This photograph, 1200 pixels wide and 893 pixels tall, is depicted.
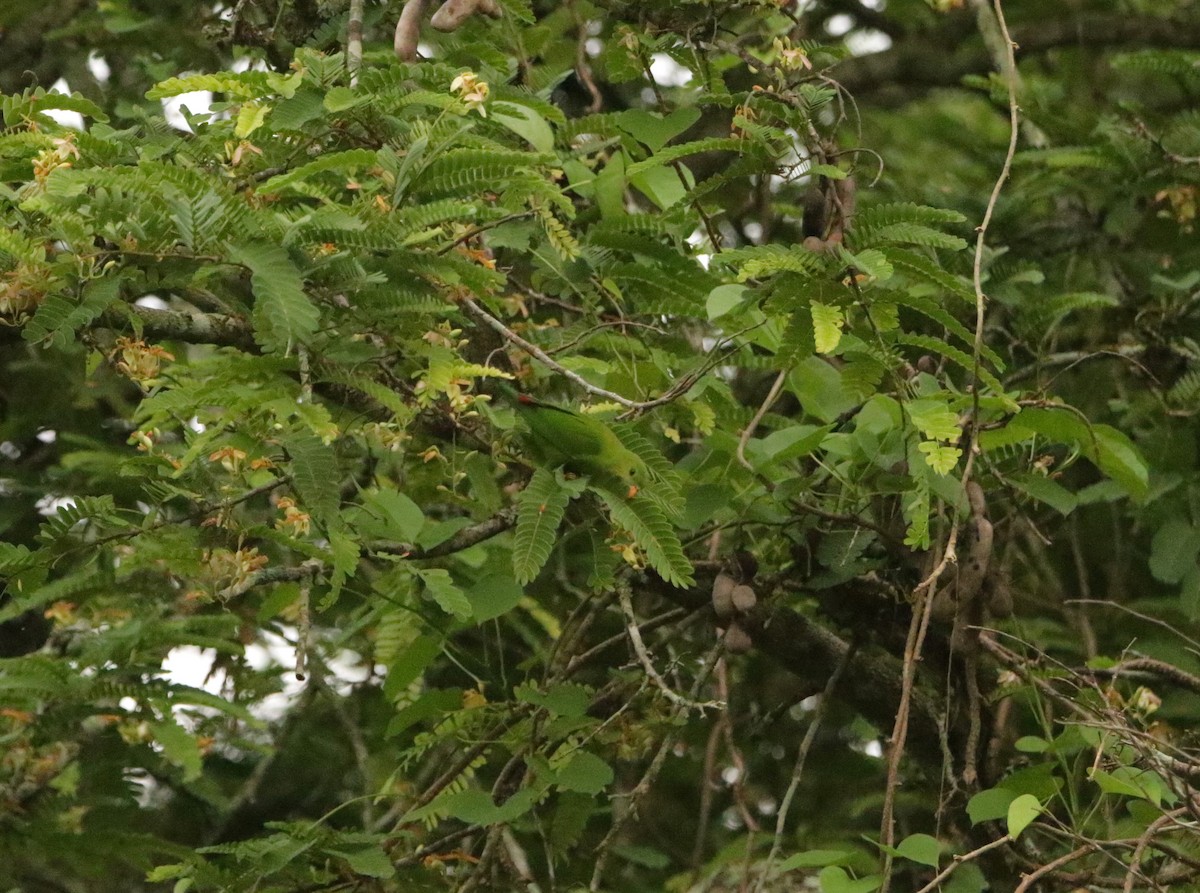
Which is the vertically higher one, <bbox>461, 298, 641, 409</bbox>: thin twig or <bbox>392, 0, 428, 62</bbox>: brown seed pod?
<bbox>392, 0, 428, 62</bbox>: brown seed pod

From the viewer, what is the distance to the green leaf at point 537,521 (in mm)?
2115

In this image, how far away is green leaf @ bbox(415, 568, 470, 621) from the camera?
224cm

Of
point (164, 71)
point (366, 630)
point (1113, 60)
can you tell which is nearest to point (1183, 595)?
point (1113, 60)

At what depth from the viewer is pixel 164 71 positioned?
10.5ft

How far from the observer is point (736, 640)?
2.47m

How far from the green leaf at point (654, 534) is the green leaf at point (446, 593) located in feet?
0.90

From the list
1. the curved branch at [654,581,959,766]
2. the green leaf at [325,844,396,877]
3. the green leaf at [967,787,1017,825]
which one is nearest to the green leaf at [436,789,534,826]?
the green leaf at [325,844,396,877]

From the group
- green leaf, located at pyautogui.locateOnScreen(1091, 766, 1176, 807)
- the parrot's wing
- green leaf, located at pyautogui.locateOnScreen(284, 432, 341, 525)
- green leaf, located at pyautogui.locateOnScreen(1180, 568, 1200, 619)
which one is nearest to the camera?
green leaf, located at pyautogui.locateOnScreen(284, 432, 341, 525)

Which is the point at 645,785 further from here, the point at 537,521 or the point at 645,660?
the point at 537,521

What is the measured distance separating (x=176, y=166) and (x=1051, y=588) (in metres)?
2.66

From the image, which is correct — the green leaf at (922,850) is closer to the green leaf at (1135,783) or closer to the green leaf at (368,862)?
the green leaf at (1135,783)

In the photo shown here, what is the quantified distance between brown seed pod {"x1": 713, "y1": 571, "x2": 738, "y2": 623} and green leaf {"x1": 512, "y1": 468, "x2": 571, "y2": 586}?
1.41ft

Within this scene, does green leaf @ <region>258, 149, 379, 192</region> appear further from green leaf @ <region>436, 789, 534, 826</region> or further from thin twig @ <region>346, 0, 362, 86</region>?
green leaf @ <region>436, 789, 534, 826</region>

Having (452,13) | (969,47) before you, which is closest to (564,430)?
Answer: (452,13)
